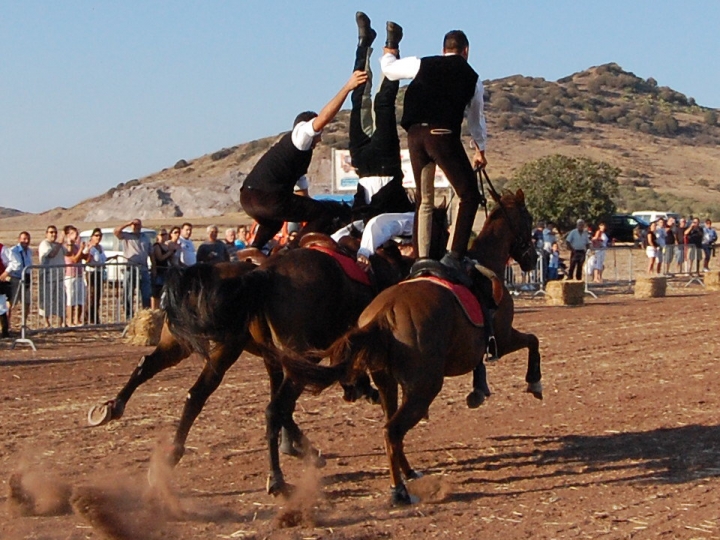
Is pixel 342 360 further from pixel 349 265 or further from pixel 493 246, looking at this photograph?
pixel 493 246

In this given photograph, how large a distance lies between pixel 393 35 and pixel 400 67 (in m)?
0.41

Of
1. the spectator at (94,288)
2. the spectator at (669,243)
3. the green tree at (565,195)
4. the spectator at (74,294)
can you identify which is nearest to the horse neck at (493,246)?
the spectator at (74,294)

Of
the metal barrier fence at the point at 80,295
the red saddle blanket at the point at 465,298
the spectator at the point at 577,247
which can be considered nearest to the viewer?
the red saddle blanket at the point at 465,298

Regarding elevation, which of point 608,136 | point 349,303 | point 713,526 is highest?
point 608,136

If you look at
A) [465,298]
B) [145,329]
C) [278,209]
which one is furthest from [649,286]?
[465,298]

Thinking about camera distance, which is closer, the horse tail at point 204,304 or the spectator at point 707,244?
the horse tail at point 204,304

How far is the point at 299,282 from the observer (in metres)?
7.23

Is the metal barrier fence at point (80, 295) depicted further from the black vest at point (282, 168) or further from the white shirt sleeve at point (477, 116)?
the white shirt sleeve at point (477, 116)

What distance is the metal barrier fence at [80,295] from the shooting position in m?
16.3

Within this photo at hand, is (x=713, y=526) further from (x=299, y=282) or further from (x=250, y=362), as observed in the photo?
(x=250, y=362)

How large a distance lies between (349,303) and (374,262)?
48 cm

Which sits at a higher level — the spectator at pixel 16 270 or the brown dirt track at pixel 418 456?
the spectator at pixel 16 270

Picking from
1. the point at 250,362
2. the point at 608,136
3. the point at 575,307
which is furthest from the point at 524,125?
the point at 250,362

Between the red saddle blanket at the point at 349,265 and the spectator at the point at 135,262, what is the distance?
10155mm
